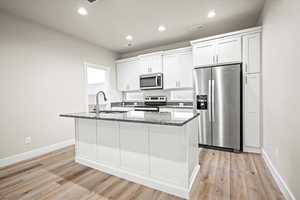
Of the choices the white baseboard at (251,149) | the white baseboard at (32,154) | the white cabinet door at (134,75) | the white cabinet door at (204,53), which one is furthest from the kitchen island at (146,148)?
the white cabinet door at (134,75)

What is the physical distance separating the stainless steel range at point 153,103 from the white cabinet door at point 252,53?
2277mm

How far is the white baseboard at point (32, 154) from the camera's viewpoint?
7.93 feet

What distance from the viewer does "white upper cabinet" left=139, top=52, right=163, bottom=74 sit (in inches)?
161

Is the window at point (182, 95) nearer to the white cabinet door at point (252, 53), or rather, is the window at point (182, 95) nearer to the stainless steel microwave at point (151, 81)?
the stainless steel microwave at point (151, 81)

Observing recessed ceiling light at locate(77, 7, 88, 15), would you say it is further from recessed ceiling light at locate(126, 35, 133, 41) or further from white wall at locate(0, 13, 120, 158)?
recessed ceiling light at locate(126, 35, 133, 41)

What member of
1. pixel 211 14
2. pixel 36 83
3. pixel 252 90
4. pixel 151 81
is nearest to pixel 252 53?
pixel 252 90

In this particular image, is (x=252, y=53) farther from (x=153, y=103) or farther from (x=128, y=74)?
(x=128, y=74)

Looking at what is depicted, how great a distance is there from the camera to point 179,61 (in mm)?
3834

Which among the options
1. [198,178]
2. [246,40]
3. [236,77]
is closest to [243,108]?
[236,77]

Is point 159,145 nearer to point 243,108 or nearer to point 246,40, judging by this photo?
point 243,108

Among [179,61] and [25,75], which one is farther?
[179,61]

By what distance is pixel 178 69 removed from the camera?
3.87 meters

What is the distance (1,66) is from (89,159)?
7.57 feet

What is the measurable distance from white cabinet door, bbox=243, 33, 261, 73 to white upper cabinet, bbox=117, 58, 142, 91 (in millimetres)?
2847
